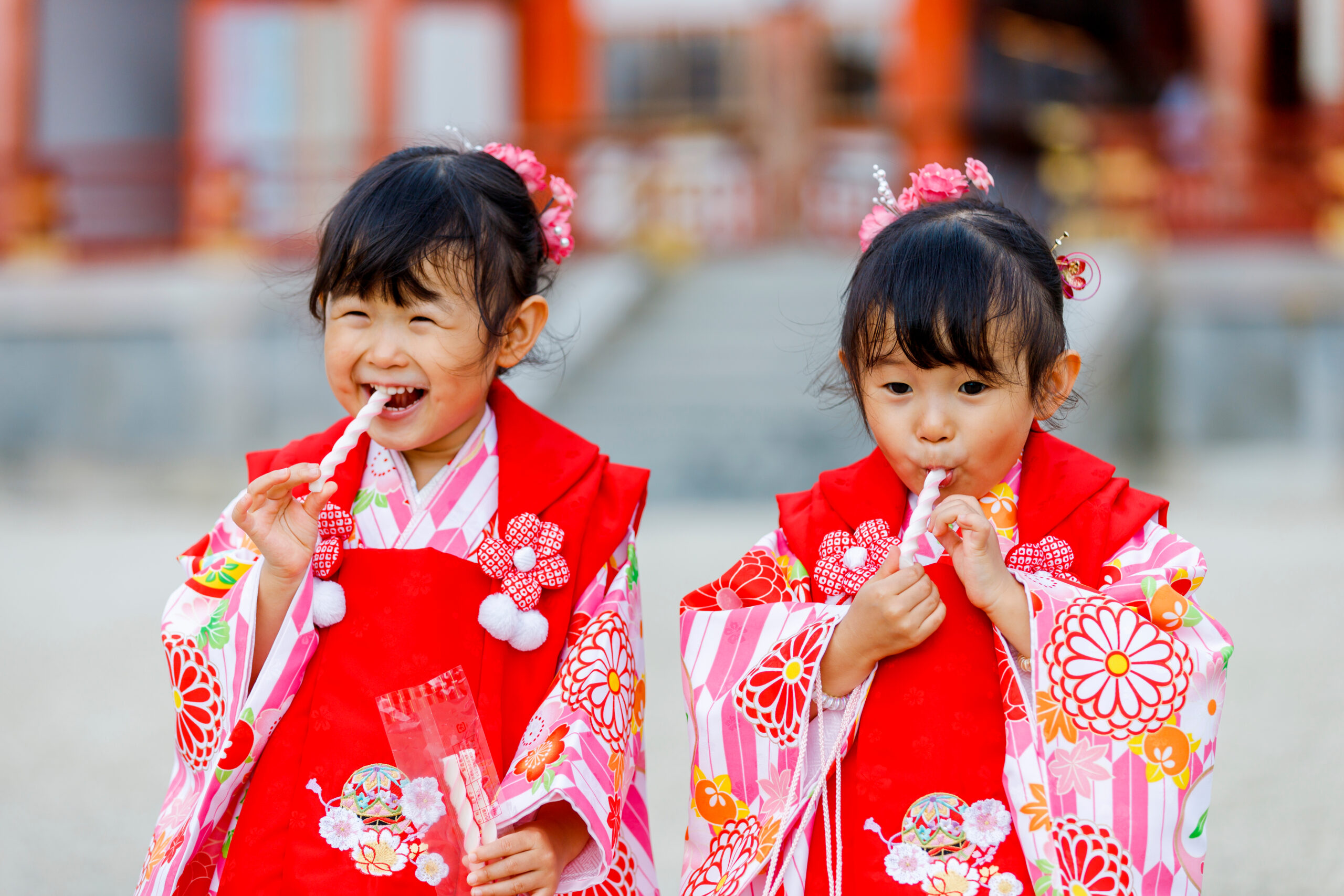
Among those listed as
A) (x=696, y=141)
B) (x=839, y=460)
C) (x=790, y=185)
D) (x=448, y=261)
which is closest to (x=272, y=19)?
(x=696, y=141)

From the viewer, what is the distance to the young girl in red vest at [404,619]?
1827mm

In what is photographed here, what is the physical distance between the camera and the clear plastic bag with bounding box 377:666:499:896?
5.91ft

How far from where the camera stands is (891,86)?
1115cm

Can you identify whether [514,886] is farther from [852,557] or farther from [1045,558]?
[1045,558]

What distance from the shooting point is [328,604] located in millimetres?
1880

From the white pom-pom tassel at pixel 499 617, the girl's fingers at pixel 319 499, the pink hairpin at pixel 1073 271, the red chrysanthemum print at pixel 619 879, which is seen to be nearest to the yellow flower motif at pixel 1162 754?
the pink hairpin at pixel 1073 271

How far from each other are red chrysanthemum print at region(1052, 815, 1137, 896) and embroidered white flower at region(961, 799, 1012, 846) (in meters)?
0.07

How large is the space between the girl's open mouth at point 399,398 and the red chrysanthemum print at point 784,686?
650 mm

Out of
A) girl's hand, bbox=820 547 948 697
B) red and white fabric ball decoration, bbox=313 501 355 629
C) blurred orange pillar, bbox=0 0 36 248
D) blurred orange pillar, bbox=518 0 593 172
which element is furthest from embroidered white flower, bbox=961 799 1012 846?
blurred orange pillar, bbox=0 0 36 248

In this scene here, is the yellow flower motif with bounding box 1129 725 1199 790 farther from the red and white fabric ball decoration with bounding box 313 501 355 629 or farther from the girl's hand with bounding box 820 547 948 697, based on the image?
the red and white fabric ball decoration with bounding box 313 501 355 629

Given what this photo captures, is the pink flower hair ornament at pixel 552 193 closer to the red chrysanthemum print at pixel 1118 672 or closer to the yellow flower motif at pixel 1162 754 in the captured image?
the red chrysanthemum print at pixel 1118 672

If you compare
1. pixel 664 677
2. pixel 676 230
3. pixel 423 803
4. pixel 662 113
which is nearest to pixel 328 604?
pixel 423 803

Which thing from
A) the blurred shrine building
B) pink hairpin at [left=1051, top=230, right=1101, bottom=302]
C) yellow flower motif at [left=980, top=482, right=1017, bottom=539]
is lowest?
yellow flower motif at [left=980, top=482, right=1017, bottom=539]

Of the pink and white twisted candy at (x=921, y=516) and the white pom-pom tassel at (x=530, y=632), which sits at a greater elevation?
the pink and white twisted candy at (x=921, y=516)
